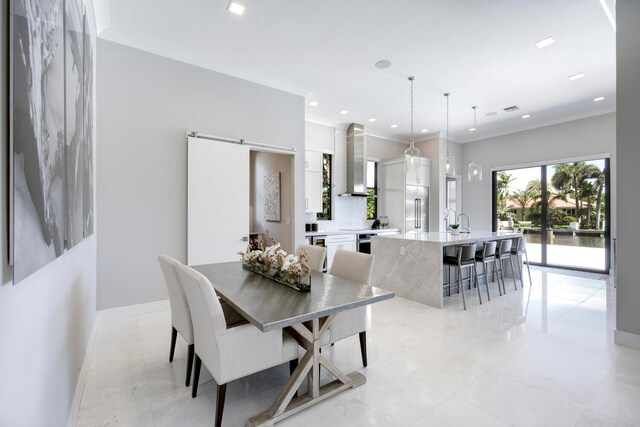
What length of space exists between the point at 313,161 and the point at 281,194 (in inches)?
37.9

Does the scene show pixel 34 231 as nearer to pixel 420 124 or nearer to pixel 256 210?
pixel 256 210

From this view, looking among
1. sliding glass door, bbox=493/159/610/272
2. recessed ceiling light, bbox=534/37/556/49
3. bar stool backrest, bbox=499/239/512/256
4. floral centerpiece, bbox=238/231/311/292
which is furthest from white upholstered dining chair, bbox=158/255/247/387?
sliding glass door, bbox=493/159/610/272

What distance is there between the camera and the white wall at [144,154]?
11.0 ft

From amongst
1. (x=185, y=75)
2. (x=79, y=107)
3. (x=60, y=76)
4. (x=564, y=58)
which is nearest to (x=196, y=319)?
(x=60, y=76)

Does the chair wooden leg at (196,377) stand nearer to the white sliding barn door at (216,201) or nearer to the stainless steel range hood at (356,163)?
the white sliding barn door at (216,201)

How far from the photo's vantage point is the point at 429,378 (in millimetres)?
2264

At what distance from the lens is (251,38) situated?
346 cm

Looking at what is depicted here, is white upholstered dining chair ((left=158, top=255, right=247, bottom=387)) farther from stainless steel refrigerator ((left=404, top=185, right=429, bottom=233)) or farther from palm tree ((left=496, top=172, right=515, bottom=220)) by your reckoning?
palm tree ((left=496, top=172, right=515, bottom=220))

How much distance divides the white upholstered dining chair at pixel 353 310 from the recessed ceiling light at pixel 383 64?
8.76 feet

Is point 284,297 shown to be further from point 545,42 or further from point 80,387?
point 545,42

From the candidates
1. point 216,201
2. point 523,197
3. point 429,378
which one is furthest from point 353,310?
point 523,197

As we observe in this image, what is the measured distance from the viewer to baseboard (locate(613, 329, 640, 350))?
273 cm

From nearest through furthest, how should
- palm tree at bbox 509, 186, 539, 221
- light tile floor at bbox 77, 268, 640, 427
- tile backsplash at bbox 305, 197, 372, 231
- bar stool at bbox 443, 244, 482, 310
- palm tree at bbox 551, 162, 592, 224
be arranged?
light tile floor at bbox 77, 268, 640, 427 < bar stool at bbox 443, 244, 482, 310 < palm tree at bbox 551, 162, 592, 224 < tile backsplash at bbox 305, 197, 372, 231 < palm tree at bbox 509, 186, 539, 221

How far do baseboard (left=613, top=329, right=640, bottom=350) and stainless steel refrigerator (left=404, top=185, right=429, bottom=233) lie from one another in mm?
4272
